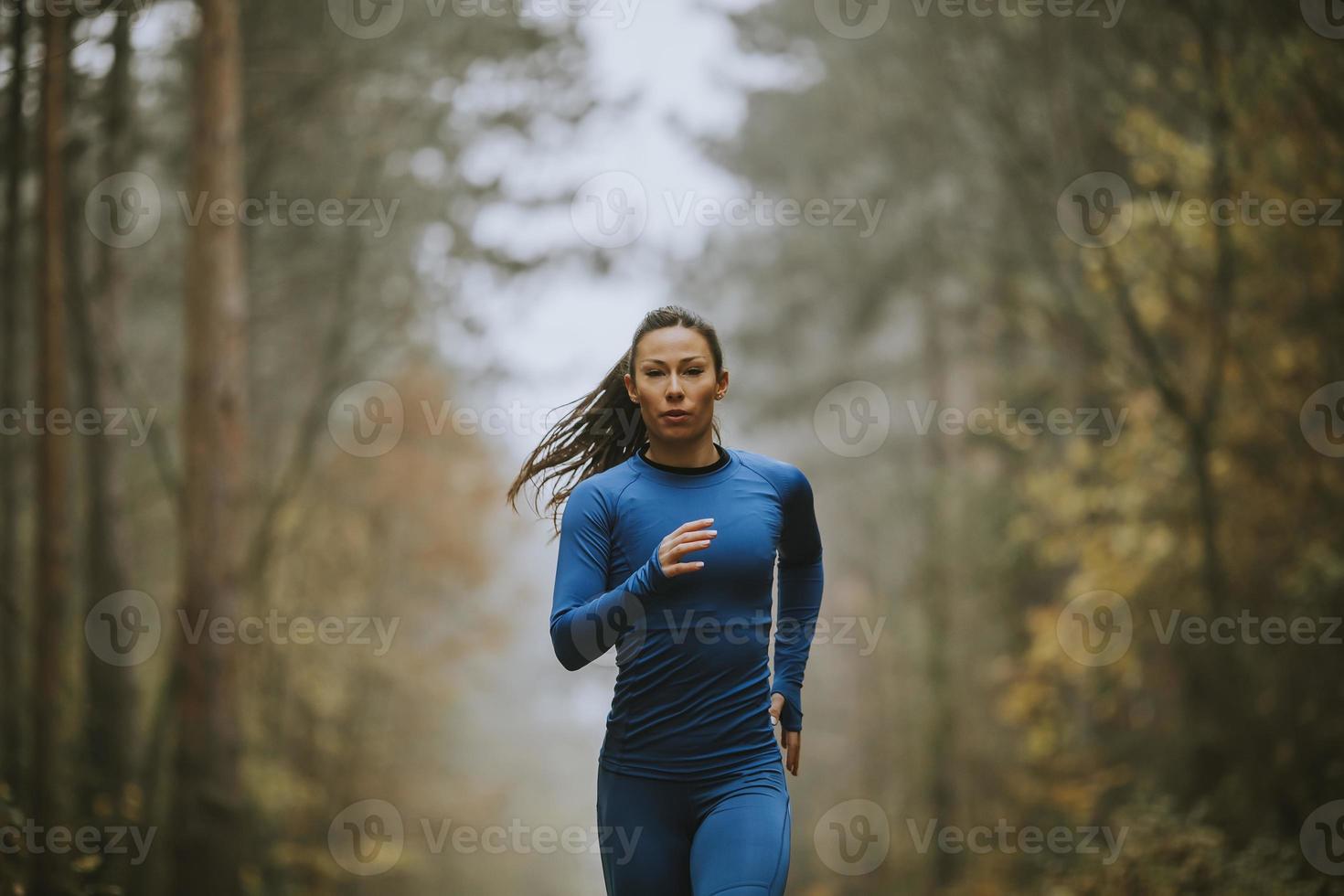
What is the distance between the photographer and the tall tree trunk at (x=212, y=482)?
10.6 metres

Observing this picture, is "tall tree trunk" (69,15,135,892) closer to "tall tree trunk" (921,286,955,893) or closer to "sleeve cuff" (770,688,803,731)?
"sleeve cuff" (770,688,803,731)

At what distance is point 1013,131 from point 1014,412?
190 inches

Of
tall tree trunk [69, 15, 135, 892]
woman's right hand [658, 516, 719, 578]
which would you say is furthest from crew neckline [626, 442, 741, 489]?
tall tree trunk [69, 15, 135, 892]

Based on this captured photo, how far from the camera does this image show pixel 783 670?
15.0ft

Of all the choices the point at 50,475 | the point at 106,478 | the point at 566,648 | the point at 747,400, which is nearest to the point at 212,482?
the point at 50,475

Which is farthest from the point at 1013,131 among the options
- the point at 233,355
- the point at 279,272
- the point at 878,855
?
the point at 878,855

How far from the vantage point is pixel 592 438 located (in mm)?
4758

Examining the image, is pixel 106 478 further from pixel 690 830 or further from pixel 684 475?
pixel 690 830

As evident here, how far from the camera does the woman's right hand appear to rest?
3.50 m

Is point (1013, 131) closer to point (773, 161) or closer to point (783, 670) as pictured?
point (783, 670)

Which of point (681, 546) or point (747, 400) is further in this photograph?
point (747, 400)

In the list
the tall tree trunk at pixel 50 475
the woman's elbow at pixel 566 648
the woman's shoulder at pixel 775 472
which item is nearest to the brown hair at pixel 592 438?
the woman's shoulder at pixel 775 472

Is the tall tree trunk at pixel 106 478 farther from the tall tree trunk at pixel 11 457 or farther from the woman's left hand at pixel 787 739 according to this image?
the woman's left hand at pixel 787 739

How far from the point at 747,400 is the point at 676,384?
1967 cm
